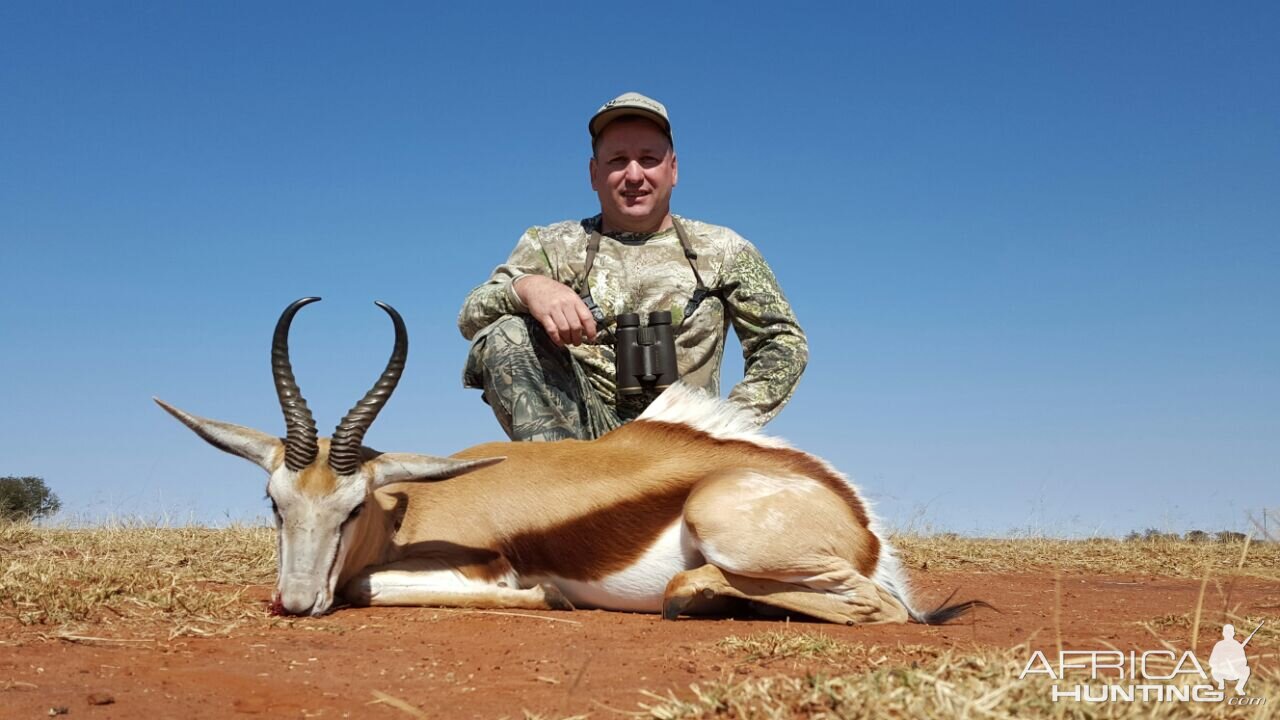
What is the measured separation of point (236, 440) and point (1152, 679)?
4202 mm

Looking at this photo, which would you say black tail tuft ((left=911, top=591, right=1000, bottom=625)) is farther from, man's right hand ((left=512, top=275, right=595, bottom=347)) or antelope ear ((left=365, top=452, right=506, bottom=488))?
man's right hand ((left=512, top=275, right=595, bottom=347))

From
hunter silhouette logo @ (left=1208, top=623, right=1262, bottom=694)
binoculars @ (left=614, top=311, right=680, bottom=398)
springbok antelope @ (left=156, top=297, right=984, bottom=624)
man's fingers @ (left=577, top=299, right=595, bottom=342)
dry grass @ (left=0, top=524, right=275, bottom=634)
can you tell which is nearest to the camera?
hunter silhouette logo @ (left=1208, top=623, right=1262, bottom=694)

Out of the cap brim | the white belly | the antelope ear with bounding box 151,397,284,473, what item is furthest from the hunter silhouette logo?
the cap brim

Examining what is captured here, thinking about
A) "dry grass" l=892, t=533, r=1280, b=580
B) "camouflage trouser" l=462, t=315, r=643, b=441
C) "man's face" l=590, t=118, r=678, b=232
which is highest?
"man's face" l=590, t=118, r=678, b=232

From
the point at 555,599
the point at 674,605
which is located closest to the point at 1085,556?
the point at 674,605

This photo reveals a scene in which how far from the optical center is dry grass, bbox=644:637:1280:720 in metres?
2.73

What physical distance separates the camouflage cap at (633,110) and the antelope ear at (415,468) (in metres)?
3.12

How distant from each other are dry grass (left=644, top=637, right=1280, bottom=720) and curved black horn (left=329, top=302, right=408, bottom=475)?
2.52m

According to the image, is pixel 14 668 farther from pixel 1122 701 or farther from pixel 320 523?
pixel 1122 701

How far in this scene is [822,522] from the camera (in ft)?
16.9

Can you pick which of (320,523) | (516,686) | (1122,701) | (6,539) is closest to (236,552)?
(6,539)

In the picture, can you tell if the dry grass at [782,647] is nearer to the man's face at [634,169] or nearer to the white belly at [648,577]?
the white belly at [648,577]

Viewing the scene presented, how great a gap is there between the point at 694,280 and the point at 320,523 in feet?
11.3

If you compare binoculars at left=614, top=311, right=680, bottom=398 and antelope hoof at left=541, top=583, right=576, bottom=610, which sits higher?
binoculars at left=614, top=311, right=680, bottom=398
